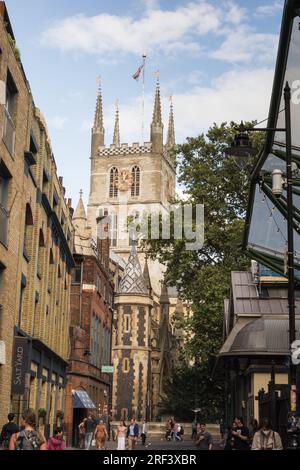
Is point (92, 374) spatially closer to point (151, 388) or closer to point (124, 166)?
point (151, 388)

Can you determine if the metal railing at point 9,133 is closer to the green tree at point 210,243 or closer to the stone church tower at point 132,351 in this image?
the green tree at point 210,243

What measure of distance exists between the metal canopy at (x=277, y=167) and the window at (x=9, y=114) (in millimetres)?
6905

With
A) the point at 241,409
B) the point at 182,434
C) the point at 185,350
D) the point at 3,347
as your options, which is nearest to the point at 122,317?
the point at 182,434

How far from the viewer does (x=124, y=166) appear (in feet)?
439

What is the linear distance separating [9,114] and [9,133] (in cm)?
85

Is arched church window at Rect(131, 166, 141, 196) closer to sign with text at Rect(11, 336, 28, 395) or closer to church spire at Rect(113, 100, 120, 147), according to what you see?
church spire at Rect(113, 100, 120, 147)

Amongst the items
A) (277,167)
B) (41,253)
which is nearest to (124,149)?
(41,253)

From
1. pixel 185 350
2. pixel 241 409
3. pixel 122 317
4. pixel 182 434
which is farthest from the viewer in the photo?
pixel 122 317

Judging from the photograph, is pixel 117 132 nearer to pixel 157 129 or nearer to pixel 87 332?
pixel 157 129

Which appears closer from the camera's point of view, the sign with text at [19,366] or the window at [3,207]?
the window at [3,207]

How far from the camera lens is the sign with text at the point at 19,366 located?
22.8 metres

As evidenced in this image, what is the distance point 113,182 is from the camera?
13488cm

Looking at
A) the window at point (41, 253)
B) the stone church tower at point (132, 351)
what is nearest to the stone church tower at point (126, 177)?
the stone church tower at point (132, 351)
